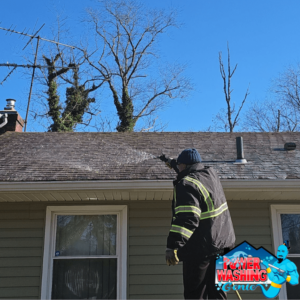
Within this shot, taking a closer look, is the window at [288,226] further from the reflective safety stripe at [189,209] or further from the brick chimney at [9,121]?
the brick chimney at [9,121]

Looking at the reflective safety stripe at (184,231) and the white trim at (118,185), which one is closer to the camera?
the reflective safety stripe at (184,231)

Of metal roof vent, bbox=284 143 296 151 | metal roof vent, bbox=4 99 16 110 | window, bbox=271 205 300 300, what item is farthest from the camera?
metal roof vent, bbox=4 99 16 110

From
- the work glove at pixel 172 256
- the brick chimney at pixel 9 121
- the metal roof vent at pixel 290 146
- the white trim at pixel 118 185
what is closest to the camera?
the work glove at pixel 172 256

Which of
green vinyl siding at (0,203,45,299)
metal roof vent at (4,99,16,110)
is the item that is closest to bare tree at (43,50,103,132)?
metal roof vent at (4,99,16,110)

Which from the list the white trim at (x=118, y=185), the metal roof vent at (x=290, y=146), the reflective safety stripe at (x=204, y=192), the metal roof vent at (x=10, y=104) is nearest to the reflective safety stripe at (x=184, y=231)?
the reflective safety stripe at (x=204, y=192)

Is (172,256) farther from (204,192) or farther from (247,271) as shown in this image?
(247,271)

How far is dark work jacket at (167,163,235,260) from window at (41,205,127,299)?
2395 millimetres

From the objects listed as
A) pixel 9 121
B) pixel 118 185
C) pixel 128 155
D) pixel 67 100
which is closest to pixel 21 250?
pixel 118 185

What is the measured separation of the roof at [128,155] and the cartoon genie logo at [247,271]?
57.6 inches

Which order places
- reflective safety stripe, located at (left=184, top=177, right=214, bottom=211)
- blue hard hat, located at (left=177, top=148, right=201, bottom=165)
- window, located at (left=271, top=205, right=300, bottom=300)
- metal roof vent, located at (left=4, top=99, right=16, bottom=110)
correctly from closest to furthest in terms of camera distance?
reflective safety stripe, located at (left=184, top=177, right=214, bottom=211) → blue hard hat, located at (left=177, top=148, right=201, bottom=165) → window, located at (left=271, top=205, right=300, bottom=300) → metal roof vent, located at (left=4, top=99, right=16, bottom=110)

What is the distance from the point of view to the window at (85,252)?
5316 millimetres

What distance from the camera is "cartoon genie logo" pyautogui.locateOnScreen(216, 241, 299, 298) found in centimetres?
330

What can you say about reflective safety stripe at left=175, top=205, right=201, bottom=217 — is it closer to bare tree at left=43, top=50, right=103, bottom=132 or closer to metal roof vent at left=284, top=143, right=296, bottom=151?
metal roof vent at left=284, top=143, right=296, bottom=151

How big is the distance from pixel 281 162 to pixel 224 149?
1204 mm
